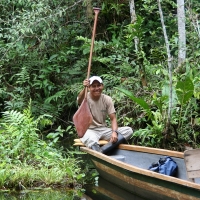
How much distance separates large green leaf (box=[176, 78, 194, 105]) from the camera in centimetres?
680

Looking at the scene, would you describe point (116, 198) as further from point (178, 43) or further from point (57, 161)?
point (178, 43)

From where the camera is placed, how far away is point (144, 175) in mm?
5559

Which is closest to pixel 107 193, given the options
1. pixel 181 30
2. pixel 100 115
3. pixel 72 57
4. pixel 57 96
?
pixel 100 115

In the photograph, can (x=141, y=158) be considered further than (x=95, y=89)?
No

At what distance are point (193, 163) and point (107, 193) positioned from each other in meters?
1.48

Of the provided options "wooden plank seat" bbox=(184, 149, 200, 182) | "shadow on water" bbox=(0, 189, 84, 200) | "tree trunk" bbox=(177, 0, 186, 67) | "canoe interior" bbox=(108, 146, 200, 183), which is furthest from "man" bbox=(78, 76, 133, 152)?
"tree trunk" bbox=(177, 0, 186, 67)

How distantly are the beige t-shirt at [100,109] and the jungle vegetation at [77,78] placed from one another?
0.39 metres

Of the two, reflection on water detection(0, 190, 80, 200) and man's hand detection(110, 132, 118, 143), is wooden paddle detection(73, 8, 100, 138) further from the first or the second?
reflection on water detection(0, 190, 80, 200)

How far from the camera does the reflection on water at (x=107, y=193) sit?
615 centimetres

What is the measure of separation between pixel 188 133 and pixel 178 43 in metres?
1.85

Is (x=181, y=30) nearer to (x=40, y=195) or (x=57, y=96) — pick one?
(x=57, y=96)

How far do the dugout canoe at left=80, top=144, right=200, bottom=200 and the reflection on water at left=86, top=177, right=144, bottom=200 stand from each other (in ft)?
0.23

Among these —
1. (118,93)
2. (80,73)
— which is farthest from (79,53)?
(118,93)

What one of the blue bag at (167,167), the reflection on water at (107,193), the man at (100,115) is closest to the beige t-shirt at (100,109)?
the man at (100,115)
